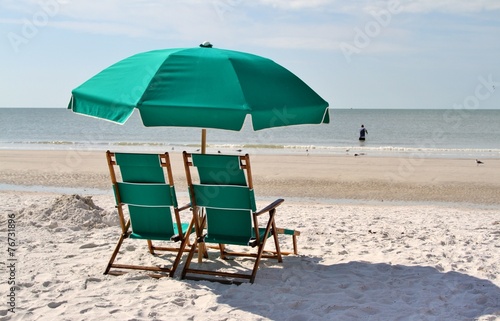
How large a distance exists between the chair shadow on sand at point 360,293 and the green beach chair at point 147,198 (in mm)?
484

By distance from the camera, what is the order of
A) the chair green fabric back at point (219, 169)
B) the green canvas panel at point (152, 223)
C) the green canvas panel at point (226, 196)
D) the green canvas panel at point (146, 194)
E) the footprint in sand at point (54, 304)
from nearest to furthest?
1. the footprint in sand at point (54, 304)
2. the chair green fabric back at point (219, 169)
3. the green canvas panel at point (226, 196)
4. the green canvas panel at point (146, 194)
5. the green canvas panel at point (152, 223)

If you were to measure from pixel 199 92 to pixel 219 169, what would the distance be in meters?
0.61

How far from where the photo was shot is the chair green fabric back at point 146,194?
4480mm

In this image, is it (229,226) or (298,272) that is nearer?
(229,226)

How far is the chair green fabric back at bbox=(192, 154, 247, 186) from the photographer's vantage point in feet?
14.1

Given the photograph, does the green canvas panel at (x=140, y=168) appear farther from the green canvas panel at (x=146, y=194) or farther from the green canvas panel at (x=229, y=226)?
the green canvas panel at (x=229, y=226)

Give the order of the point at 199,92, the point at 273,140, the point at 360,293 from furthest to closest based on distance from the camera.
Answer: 1. the point at 273,140
2. the point at 360,293
3. the point at 199,92

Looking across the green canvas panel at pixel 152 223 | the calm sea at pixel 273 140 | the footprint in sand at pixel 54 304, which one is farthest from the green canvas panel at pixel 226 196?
the calm sea at pixel 273 140

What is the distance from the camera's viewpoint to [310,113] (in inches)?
185

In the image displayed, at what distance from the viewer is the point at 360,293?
14.3 ft

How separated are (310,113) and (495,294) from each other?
199 cm

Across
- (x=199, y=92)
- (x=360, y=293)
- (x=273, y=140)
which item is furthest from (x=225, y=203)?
(x=273, y=140)

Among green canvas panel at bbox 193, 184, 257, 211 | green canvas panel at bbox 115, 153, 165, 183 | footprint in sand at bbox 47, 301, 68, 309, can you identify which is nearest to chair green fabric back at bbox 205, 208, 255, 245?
green canvas panel at bbox 193, 184, 257, 211

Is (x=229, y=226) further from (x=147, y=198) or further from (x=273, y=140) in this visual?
(x=273, y=140)
